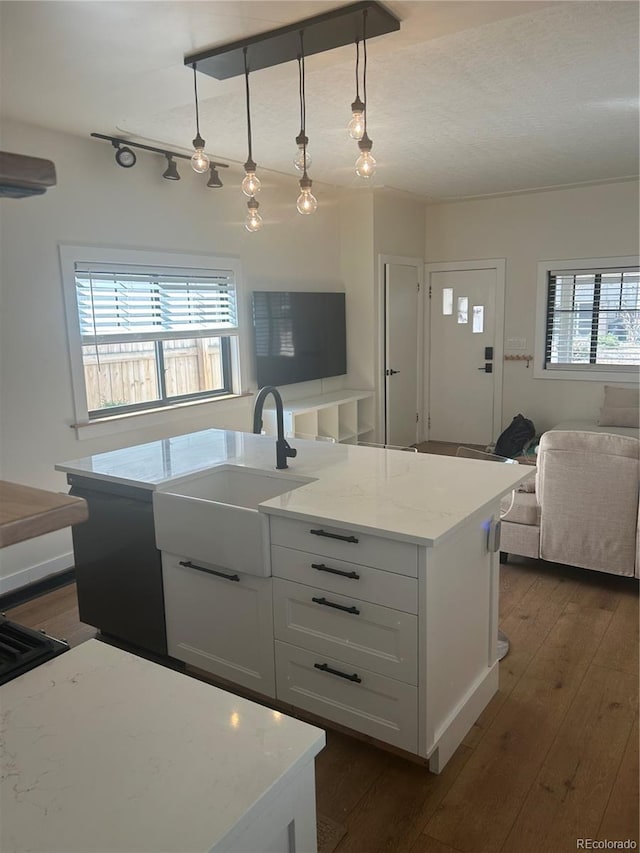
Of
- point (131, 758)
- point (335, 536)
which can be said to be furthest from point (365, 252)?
point (131, 758)

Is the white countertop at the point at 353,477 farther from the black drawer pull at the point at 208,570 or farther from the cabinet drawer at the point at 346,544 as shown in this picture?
the black drawer pull at the point at 208,570

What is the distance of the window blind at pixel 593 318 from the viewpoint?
233 inches

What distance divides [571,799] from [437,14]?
2.64 meters

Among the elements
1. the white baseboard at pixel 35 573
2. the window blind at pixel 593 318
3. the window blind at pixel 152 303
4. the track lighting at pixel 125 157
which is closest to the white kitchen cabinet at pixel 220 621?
the white baseboard at pixel 35 573

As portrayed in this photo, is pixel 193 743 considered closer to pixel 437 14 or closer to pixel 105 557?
pixel 105 557

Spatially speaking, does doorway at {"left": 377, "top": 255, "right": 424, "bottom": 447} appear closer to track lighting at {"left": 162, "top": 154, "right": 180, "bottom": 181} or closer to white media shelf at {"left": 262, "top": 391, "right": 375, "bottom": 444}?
white media shelf at {"left": 262, "top": 391, "right": 375, "bottom": 444}

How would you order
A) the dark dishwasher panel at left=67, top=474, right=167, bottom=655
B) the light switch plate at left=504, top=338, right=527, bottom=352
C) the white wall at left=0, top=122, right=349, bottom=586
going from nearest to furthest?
the dark dishwasher panel at left=67, top=474, right=167, bottom=655 → the white wall at left=0, top=122, right=349, bottom=586 → the light switch plate at left=504, top=338, right=527, bottom=352

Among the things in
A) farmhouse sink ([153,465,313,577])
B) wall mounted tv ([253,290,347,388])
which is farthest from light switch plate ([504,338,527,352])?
farmhouse sink ([153,465,313,577])

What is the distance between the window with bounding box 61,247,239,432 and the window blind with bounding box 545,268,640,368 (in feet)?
10.9

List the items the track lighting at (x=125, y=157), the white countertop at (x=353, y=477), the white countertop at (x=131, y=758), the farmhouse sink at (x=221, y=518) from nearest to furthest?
the white countertop at (x=131, y=758) < the white countertop at (x=353, y=477) < the farmhouse sink at (x=221, y=518) < the track lighting at (x=125, y=157)

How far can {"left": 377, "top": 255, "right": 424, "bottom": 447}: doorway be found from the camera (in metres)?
→ 6.24

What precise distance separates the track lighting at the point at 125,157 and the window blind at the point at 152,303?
64 cm

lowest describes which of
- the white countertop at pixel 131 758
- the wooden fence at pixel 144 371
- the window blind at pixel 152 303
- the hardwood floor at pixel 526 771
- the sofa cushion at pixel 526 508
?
the hardwood floor at pixel 526 771

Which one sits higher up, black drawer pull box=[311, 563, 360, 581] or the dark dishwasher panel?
black drawer pull box=[311, 563, 360, 581]
